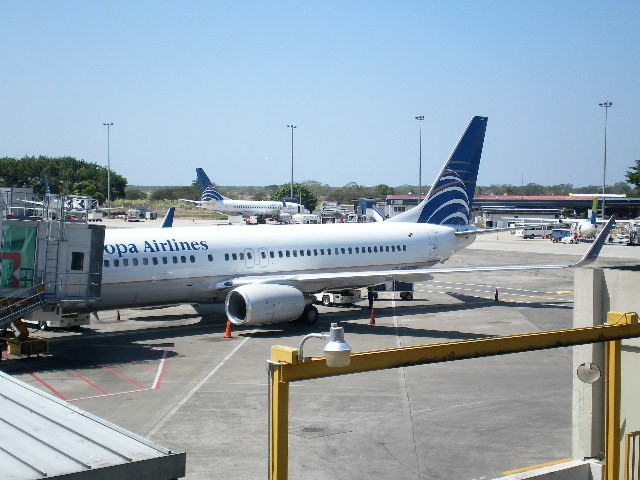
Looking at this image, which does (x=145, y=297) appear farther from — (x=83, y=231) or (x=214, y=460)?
(x=214, y=460)

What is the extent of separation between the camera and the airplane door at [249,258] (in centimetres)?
3089

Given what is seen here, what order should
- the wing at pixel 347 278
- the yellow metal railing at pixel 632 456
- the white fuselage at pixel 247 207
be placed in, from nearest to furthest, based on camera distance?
the yellow metal railing at pixel 632 456 < the wing at pixel 347 278 < the white fuselage at pixel 247 207

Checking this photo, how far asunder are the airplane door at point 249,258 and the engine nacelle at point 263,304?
8.11 feet

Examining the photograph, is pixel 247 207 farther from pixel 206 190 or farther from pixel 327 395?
pixel 327 395

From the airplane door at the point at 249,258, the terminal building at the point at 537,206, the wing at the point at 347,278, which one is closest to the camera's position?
the wing at the point at 347,278

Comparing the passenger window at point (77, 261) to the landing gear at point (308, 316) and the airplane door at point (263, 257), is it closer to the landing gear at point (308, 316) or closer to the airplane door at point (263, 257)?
the airplane door at point (263, 257)

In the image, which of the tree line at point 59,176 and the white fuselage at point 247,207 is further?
the tree line at point 59,176

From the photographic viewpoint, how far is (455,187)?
128 feet

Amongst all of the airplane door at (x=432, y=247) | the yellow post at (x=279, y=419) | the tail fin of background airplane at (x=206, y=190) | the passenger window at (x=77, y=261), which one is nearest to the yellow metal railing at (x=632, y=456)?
the yellow post at (x=279, y=419)

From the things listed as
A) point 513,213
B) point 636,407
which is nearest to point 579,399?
point 636,407

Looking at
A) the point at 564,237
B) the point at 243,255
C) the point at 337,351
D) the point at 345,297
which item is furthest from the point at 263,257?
the point at 564,237

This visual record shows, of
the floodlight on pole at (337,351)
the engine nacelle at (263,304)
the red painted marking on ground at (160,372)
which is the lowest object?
the red painted marking on ground at (160,372)

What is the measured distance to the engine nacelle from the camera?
27578mm

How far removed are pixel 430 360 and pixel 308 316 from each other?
22189 mm
